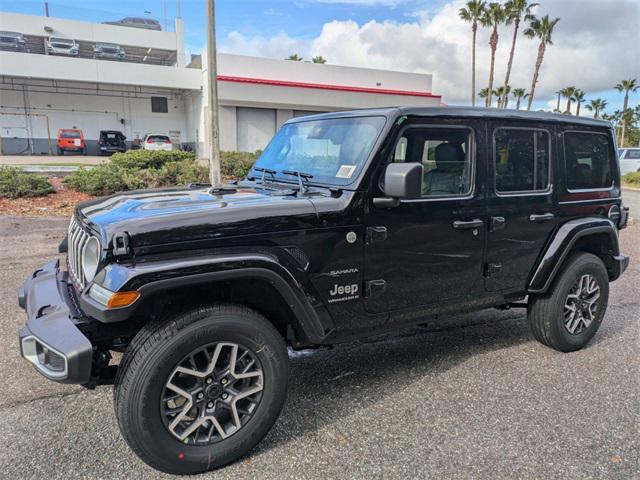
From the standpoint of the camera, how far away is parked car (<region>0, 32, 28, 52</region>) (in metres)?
28.6

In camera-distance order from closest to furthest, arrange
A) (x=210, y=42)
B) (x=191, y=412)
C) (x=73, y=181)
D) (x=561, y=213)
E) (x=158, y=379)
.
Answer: (x=158, y=379) → (x=191, y=412) → (x=561, y=213) → (x=73, y=181) → (x=210, y=42)

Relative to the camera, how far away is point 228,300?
2809 mm

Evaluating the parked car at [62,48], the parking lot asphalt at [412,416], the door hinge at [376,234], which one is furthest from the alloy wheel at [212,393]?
the parked car at [62,48]

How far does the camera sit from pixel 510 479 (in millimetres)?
2617

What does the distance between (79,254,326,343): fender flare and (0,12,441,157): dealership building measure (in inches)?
999

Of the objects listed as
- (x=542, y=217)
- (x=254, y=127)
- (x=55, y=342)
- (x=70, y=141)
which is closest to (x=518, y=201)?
(x=542, y=217)

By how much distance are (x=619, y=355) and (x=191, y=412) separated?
3.64 metres

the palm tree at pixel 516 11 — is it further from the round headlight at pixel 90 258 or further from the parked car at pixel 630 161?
the round headlight at pixel 90 258

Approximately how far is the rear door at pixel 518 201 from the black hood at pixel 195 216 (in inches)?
61.4

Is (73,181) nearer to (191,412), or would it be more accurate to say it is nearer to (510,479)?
(191,412)

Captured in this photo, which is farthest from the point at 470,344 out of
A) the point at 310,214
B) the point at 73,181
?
the point at 73,181

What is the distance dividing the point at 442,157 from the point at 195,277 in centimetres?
198

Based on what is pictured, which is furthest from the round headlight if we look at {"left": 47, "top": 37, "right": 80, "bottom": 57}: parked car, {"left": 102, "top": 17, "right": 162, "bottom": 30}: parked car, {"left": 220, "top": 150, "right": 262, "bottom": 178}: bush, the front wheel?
{"left": 102, "top": 17, "right": 162, "bottom": 30}: parked car

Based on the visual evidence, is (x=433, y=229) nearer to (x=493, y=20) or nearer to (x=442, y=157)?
(x=442, y=157)
